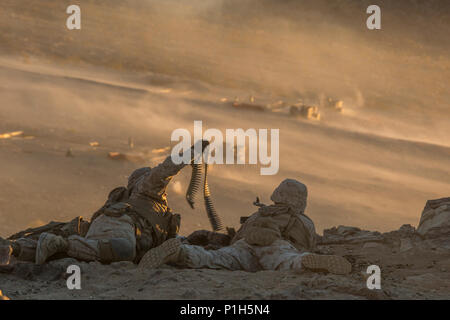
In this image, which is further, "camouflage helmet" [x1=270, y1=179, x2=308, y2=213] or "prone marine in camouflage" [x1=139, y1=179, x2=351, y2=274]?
"camouflage helmet" [x1=270, y1=179, x2=308, y2=213]

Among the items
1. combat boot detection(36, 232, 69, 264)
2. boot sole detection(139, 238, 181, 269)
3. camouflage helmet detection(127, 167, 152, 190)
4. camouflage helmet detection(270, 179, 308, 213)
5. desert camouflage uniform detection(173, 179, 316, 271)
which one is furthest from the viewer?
camouflage helmet detection(127, 167, 152, 190)

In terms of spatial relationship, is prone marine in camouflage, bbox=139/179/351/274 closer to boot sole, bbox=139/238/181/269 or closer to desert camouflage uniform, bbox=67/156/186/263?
boot sole, bbox=139/238/181/269

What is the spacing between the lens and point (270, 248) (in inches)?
343

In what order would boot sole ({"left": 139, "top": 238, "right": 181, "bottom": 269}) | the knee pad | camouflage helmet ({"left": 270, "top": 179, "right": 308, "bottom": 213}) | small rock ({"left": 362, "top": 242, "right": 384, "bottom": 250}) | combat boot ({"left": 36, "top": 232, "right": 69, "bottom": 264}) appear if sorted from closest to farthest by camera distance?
1. boot sole ({"left": 139, "top": 238, "right": 181, "bottom": 269})
2. combat boot ({"left": 36, "top": 232, "right": 69, "bottom": 264})
3. the knee pad
4. camouflage helmet ({"left": 270, "top": 179, "right": 308, "bottom": 213})
5. small rock ({"left": 362, "top": 242, "right": 384, "bottom": 250})

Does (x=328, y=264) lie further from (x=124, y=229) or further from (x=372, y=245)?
(x=372, y=245)

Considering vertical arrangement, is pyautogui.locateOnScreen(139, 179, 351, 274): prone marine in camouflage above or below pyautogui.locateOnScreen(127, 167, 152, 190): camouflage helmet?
below

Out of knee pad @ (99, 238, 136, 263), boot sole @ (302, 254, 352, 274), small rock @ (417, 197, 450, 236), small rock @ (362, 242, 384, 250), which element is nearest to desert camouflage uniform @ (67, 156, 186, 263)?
knee pad @ (99, 238, 136, 263)

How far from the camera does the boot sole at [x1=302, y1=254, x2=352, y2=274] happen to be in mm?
7707

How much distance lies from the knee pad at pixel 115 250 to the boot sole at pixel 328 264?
2021 mm

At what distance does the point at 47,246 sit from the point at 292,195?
9.64ft

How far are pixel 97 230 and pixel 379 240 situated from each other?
4.88m

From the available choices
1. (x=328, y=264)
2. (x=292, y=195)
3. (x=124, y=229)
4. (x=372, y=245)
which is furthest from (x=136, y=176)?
(x=372, y=245)
